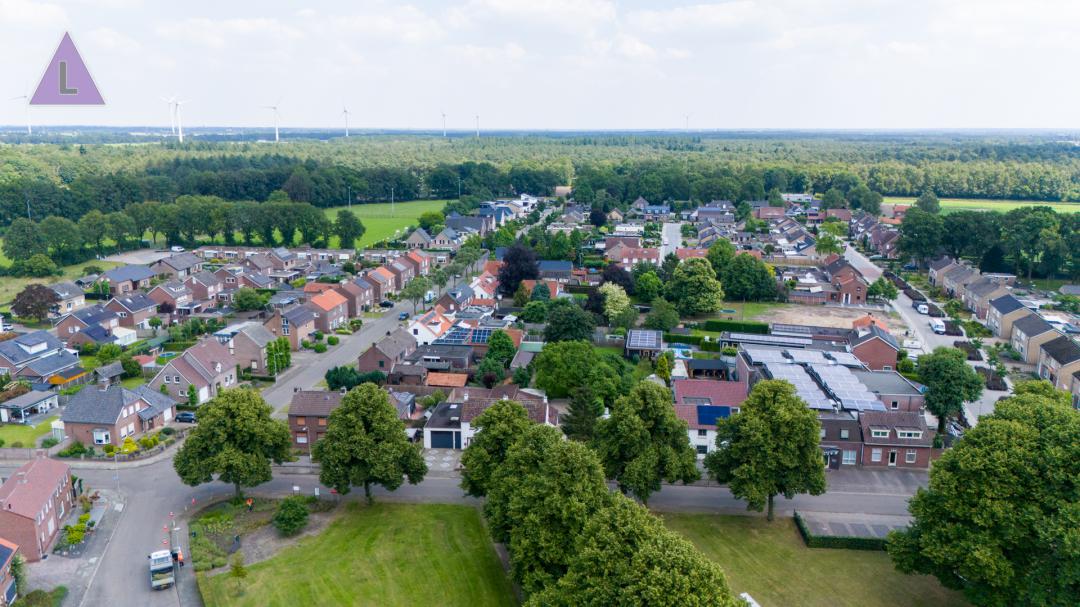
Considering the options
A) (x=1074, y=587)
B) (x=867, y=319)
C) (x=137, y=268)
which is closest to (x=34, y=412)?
(x=137, y=268)

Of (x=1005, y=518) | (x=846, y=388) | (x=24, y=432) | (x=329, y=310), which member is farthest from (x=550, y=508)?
(x=329, y=310)

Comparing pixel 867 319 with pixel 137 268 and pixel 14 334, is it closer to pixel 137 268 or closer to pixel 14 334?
pixel 14 334

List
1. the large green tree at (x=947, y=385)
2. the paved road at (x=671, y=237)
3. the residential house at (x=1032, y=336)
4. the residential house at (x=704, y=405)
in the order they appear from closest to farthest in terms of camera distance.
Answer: the residential house at (x=704, y=405)
the large green tree at (x=947, y=385)
the residential house at (x=1032, y=336)
the paved road at (x=671, y=237)

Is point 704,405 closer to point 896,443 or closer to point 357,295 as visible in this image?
point 896,443

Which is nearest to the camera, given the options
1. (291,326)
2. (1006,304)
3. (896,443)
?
(896,443)

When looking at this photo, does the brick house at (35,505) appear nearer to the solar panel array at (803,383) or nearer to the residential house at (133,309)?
the residential house at (133,309)

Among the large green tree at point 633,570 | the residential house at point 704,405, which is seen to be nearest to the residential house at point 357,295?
the residential house at point 704,405
